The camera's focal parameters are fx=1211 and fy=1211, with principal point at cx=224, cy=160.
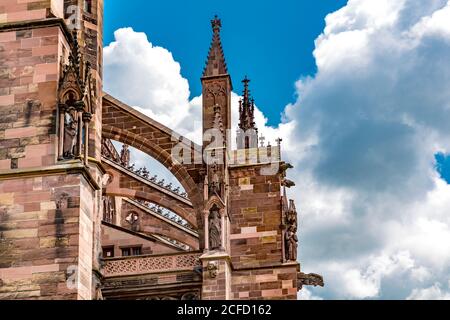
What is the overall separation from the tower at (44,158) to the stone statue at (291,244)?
50.8 feet

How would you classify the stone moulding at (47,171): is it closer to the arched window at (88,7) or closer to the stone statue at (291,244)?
the arched window at (88,7)

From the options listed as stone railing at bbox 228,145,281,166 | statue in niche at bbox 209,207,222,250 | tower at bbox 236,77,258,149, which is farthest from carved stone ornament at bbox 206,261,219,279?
tower at bbox 236,77,258,149

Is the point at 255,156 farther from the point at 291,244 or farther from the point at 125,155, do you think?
the point at 125,155

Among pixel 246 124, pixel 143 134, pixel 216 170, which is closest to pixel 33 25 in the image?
pixel 216 170

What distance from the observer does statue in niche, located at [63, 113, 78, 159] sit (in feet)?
57.2

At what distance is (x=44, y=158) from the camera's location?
17328 mm

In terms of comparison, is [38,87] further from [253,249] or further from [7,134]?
[253,249]

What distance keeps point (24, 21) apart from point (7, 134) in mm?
1865

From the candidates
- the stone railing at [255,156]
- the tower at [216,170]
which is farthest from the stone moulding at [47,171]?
the stone railing at [255,156]

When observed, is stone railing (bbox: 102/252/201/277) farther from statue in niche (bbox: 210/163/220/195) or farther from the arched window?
the arched window

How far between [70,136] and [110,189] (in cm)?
1726

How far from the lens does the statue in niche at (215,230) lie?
101 feet

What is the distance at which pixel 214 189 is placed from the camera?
3144cm
